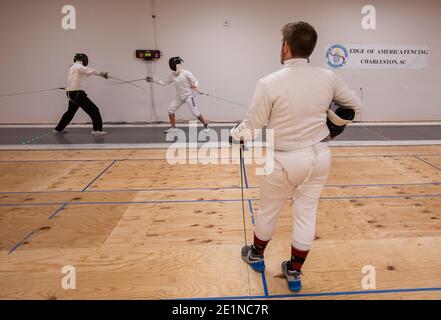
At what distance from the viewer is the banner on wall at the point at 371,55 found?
664cm

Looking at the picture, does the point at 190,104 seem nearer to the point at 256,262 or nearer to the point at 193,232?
the point at 193,232

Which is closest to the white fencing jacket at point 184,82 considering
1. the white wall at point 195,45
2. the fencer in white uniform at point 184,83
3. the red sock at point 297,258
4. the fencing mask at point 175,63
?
the fencer in white uniform at point 184,83

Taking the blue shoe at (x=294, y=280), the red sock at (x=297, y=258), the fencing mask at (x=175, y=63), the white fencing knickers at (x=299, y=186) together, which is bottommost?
the blue shoe at (x=294, y=280)

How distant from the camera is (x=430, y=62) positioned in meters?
6.80

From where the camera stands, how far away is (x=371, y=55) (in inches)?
262

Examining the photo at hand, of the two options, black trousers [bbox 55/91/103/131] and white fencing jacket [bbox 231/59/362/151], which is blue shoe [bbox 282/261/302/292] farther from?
black trousers [bbox 55/91/103/131]

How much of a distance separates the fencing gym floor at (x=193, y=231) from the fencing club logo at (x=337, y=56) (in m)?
3.30

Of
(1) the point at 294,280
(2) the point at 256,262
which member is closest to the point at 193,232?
(2) the point at 256,262

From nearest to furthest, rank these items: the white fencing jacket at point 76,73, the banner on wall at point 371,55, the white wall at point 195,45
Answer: the white fencing jacket at point 76,73 < the white wall at point 195,45 < the banner on wall at point 371,55

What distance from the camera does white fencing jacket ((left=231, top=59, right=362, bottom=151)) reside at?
1.45 metres

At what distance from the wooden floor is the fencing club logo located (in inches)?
136

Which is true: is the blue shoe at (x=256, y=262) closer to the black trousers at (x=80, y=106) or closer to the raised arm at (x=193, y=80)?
Result: the raised arm at (x=193, y=80)

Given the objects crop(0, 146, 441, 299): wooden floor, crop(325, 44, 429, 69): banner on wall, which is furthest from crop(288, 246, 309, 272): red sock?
crop(325, 44, 429, 69): banner on wall

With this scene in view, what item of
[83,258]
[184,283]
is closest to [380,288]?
[184,283]
